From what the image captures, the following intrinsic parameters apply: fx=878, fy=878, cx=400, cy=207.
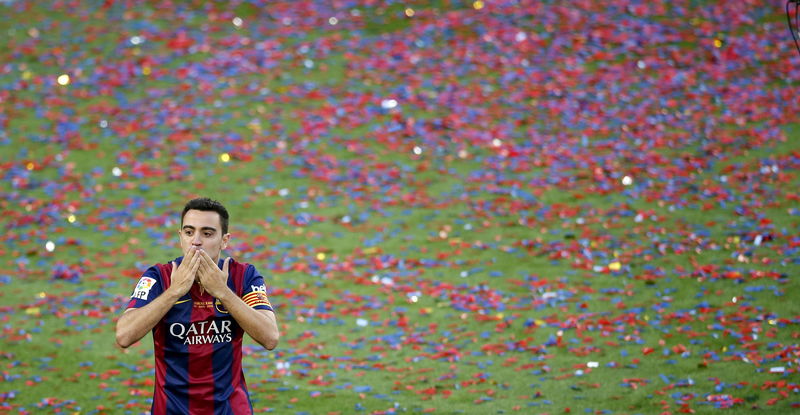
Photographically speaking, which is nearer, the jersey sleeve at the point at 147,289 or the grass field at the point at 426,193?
the jersey sleeve at the point at 147,289

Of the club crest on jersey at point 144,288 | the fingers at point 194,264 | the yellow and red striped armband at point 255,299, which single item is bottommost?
the yellow and red striped armband at point 255,299

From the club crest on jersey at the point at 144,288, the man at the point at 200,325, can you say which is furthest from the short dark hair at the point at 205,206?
the club crest on jersey at the point at 144,288

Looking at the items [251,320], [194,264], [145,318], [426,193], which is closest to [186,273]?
[194,264]

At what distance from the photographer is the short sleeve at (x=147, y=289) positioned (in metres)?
4.97

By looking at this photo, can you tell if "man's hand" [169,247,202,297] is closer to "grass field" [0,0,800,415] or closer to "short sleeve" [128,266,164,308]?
"short sleeve" [128,266,164,308]

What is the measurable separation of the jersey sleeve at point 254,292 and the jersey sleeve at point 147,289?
0.49 meters

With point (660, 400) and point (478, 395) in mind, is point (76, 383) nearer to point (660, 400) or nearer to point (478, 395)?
point (478, 395)

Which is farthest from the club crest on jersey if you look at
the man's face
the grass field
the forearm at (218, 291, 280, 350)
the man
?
the grass field

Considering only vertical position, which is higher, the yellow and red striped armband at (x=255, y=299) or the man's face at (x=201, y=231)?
the man's face at (x=201, y=231)

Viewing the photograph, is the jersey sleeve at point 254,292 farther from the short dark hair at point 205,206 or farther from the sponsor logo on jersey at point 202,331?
the short dark hair at point 205,206

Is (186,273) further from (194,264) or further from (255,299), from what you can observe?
(255,299)

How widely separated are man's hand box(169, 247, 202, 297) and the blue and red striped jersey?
0.24 meters

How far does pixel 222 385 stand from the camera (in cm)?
503

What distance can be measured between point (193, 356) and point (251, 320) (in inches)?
17.3
